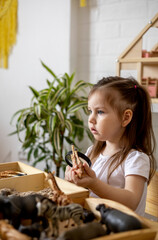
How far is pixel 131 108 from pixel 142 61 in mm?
744

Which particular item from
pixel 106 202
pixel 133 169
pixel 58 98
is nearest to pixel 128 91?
pixel 133 169

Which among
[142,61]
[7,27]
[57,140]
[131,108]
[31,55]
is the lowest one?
[57,140]

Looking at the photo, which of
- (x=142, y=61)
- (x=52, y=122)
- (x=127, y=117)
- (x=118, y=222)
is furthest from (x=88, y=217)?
(x=52, y=122)

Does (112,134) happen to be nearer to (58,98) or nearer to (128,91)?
(128,91)

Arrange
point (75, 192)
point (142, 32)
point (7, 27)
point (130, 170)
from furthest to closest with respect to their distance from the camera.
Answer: point (7, 27) < point (142, 32) < point (130, 170) < point (75, 192)

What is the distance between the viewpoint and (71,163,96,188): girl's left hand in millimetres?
1020

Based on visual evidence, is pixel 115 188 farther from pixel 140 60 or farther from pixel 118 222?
pixel 140 60

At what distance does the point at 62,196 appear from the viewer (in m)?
0.81

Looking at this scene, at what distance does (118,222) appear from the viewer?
0.66m

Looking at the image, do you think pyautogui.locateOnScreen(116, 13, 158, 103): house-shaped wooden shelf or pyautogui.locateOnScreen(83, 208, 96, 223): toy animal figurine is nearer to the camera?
pyautogui.locateOnScreen(83, 208, 96, 223): toy animal figurine

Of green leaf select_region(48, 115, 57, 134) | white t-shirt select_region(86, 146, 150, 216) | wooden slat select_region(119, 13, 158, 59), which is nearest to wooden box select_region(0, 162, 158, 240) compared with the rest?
white t-shirt select_region(86, 146, 150, 216)

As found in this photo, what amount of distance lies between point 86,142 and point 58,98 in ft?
2.18

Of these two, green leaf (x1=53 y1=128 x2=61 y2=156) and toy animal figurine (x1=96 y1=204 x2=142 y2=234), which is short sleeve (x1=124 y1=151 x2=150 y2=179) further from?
green leaf (x1=53 y1=128 x2=61 y2=156)

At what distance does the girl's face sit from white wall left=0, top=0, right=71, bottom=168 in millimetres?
1514
